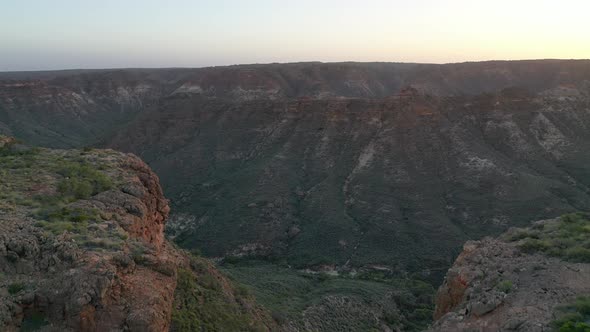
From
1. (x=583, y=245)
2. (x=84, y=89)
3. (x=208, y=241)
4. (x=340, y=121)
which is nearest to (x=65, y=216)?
(x=583, y=245)

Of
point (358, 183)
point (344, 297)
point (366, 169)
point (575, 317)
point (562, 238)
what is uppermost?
point (575, 317)

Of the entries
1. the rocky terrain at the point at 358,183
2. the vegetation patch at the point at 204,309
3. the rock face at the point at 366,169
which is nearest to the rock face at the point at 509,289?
the vegetation patch at the point at 204,309

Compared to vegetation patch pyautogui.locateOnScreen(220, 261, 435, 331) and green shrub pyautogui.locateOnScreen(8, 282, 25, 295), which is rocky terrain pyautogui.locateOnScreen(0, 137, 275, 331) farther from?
vegetation patch pyautogui.locateOnScreen(220, 261, 435, 331)

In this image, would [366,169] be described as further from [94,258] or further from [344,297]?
[94,258]

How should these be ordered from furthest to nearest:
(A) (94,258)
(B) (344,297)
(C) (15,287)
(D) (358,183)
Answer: (D) (358,183), (B) (344,297), (A) (94,258), (C) (15,287)

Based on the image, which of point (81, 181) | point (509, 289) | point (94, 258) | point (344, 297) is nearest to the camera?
point (94, 258)

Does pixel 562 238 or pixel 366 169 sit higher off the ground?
pixel 562 238

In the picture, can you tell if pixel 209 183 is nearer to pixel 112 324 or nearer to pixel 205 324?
pixel 205 324

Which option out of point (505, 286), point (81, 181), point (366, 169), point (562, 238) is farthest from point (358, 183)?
point (505, 286)
